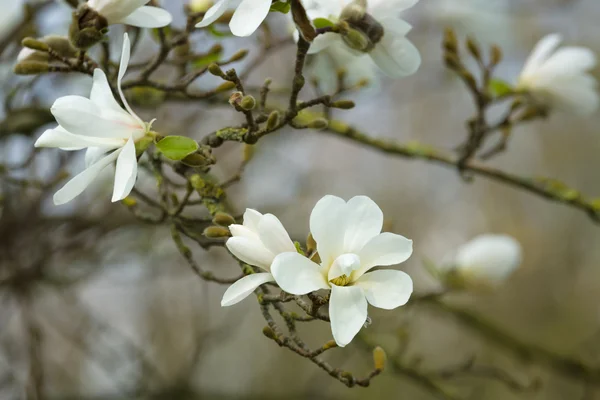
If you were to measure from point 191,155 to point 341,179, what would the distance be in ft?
8.04

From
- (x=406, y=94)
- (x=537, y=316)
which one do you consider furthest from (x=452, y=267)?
(x=537, y=316)

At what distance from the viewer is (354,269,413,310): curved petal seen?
39 centimetres

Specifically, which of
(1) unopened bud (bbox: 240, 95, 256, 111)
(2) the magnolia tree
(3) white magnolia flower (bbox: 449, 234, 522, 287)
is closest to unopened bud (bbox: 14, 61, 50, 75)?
(2) the magnolia tree

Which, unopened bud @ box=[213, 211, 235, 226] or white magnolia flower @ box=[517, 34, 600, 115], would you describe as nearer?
unopened bud @ box=[213, 211, 235, 226]

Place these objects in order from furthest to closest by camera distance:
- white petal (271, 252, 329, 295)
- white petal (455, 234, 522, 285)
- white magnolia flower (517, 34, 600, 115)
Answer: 1. white petal (455, 234, 522, 285)
2. white magnolia flower (517, 34, 600, 115)
3. white petal (271, 252, 329, 295)

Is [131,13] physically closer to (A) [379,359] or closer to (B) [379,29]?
(B) [379,29]

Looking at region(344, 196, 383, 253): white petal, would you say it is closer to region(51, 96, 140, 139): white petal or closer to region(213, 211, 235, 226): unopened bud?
region(213, 211, 235, 226): unopened bud

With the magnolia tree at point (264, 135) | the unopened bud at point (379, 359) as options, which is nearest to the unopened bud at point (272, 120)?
the magnolia tree at point (264, 135)

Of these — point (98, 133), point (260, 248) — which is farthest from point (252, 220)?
point (98, 133)

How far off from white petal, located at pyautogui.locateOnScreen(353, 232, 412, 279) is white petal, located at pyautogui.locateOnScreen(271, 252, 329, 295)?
39mm

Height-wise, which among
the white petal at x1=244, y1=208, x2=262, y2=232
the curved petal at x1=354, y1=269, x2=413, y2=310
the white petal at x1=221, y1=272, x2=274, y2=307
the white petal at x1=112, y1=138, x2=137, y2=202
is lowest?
the curved petal at x1=354, y1=269, x2=413, y2=310

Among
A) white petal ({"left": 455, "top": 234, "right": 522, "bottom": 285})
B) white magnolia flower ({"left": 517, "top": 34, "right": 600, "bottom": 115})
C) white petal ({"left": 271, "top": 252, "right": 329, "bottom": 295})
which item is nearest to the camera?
white petal ({"left": 271, "top": 252, "right": 329, "bottom": 295})

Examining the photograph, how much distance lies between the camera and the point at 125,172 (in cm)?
41

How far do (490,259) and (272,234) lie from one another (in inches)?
27.1
